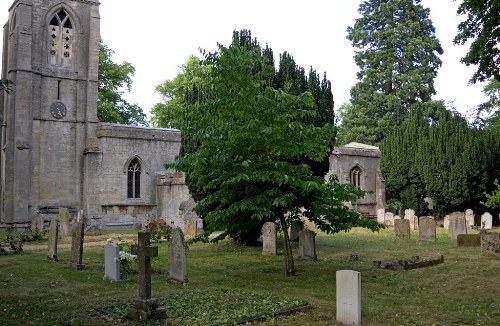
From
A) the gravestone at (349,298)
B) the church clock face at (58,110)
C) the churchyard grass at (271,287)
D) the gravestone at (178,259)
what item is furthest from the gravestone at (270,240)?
the church clock face at (58,110)

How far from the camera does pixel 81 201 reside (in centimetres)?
2905

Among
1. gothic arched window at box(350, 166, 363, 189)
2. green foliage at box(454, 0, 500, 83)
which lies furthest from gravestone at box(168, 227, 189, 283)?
gothic arched window at box(350, 166, 363, 189)

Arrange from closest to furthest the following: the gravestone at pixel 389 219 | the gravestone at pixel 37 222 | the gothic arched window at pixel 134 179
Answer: the gravestone at pixel 37 222 < the gravestone at pixel 389 219 < the gothic arched window at pixel 134 179

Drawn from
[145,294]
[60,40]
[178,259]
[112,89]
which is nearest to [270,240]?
[178,259]

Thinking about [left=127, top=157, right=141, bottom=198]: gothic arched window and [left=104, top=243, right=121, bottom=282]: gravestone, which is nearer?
[left=104, top=243, right=121, bottom=282]: gravestone

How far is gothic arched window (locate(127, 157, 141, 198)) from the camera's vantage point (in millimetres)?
30219

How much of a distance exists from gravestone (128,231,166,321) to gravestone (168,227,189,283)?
249cm

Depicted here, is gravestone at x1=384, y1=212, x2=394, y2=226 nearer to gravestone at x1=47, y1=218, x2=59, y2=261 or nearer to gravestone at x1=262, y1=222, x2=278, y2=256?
gravestone at x1=262, y1=222, x2=278, y2=256

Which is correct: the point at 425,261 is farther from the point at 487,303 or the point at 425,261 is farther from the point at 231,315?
the point at 231,315

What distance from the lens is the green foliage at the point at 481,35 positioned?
1304 cm

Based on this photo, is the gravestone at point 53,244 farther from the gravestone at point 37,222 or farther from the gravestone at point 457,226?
the gravestone at point 457,226

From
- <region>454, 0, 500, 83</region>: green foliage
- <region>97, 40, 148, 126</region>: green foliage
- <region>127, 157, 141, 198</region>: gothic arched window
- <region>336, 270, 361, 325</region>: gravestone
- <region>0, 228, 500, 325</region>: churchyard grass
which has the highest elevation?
<region>97, 40, 148, 126</region>: green foliage

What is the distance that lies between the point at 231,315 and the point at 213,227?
3.97 metres

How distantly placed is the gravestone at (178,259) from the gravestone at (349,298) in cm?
412
